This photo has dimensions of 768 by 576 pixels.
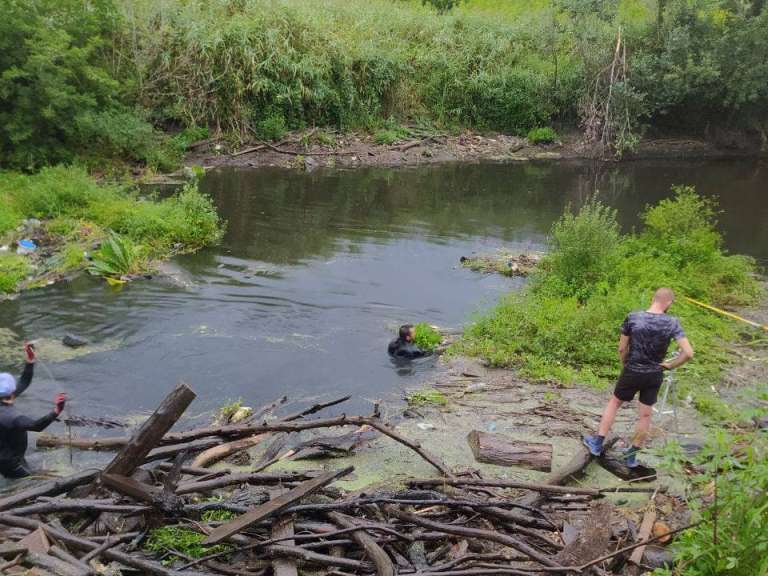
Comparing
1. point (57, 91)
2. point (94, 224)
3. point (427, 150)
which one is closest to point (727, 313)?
point (94, 224)

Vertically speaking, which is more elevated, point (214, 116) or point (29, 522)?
point (214, 116)

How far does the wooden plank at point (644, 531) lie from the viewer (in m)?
5.22

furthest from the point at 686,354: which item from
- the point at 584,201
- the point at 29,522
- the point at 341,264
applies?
the point at 584,201

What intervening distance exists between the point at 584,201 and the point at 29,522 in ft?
61.4

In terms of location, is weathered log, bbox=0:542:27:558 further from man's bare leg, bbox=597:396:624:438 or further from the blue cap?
man's bare leg, bbox=597:396:624:438

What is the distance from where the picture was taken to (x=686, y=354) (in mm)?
6883

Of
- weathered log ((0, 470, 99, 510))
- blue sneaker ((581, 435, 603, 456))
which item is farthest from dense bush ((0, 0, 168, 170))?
blue sneaker ((581, 435, 603, 456))

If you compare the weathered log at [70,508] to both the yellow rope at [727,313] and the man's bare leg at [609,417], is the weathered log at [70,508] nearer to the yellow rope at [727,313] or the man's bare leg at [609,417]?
the man's bare leg at [609,417]

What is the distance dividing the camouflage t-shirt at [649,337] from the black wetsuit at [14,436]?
18.9 ft

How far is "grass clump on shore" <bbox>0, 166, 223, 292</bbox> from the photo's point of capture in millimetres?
13367

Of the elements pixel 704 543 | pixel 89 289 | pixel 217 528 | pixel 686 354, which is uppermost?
pixel 686 354

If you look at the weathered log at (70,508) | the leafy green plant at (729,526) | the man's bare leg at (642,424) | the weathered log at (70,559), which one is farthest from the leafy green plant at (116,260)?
the leafy green plant at (729,526)

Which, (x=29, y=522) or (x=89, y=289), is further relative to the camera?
(x=89, y=289)

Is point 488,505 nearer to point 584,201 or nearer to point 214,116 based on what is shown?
point 584,201
